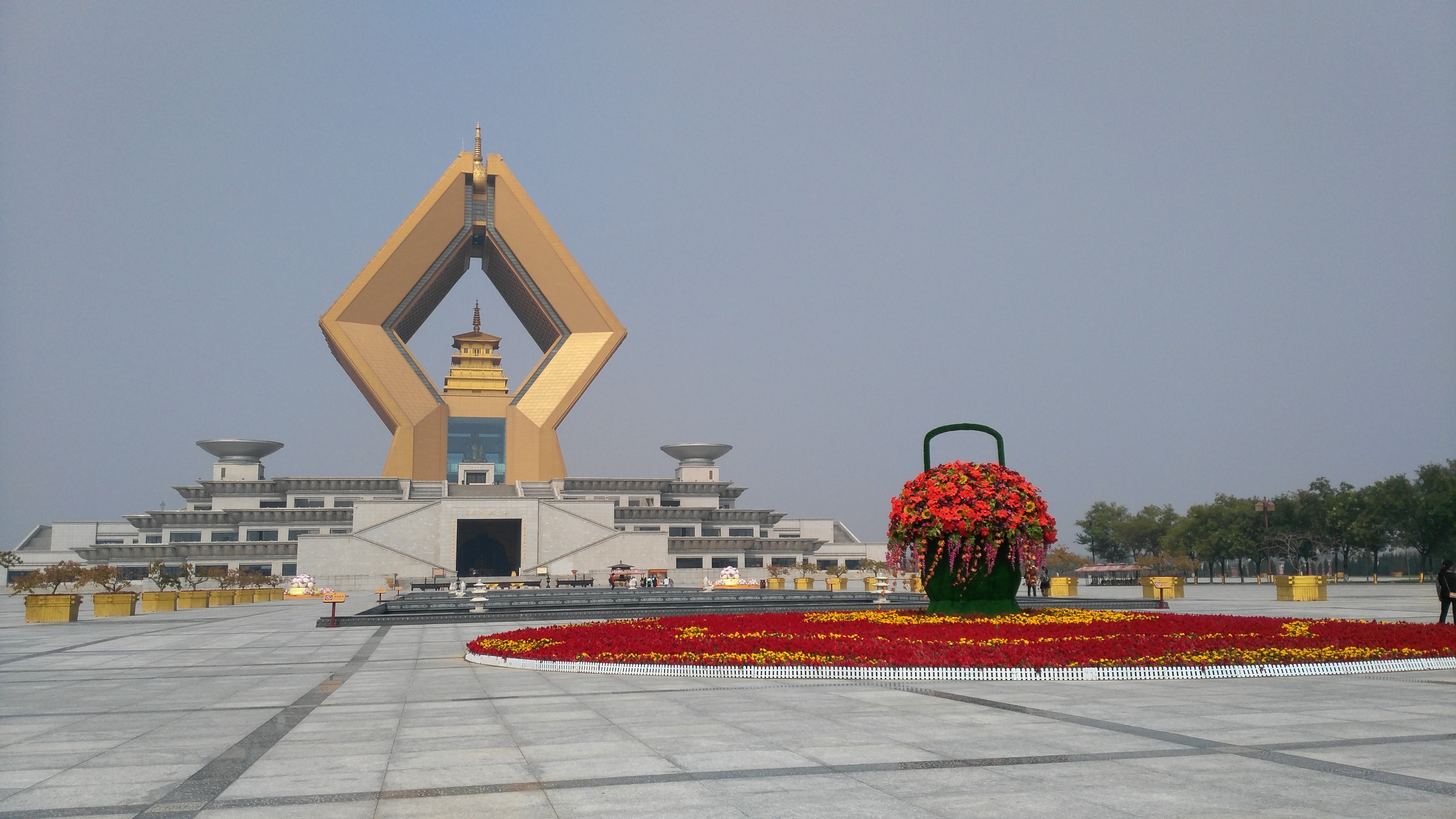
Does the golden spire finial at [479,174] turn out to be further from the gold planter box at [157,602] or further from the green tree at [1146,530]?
the green tree at [1146,530]

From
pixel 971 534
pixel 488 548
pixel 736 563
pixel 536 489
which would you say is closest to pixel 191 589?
pixel 536 489

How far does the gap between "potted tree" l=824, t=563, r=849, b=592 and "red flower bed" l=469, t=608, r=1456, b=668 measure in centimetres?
2690

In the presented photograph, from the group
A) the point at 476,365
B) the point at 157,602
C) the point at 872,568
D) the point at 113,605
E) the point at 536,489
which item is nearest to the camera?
the point at 113,605

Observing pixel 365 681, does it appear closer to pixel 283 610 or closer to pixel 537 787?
pixel 537 787

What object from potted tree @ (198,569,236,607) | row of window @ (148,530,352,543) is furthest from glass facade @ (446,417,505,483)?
potted tree @ (198,569,236,607)

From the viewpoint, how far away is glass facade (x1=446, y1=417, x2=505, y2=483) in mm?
72625

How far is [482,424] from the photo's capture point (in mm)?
73125

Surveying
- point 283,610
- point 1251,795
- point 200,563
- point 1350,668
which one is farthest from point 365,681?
point 200,563

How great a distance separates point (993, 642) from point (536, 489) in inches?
2177

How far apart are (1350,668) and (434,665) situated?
11076 millimetres

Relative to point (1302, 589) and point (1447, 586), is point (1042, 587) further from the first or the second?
point (1447, 586)

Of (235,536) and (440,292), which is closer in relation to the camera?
(235,536)

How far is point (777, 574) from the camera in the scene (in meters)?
61.1

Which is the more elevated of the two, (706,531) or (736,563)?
(706,531)
